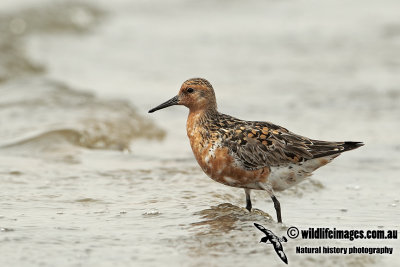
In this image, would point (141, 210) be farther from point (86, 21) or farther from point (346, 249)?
point (86, 21)

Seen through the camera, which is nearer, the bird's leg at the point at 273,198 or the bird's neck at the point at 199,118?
the bird's leg at the point at 273,198

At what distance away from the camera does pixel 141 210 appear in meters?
7.07

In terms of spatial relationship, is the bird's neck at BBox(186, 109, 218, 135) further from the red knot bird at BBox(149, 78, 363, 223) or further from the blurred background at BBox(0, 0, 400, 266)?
the blurred background at BBox(0, 0, 400, 266)

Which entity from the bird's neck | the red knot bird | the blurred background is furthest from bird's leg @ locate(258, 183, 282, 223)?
the bird's neck

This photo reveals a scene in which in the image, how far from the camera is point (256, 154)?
6.78 meters

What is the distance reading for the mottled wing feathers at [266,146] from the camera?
6.76 metres

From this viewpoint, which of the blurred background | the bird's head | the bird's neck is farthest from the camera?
the bird's head

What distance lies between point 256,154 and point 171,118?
5.98m

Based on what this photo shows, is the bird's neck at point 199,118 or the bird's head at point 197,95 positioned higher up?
the bird's head at point 197,95

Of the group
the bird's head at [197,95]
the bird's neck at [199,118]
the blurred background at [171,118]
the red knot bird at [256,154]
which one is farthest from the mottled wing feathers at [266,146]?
the blurred background at [171,118]

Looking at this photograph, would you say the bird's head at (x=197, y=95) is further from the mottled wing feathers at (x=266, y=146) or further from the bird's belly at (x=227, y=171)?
the bird's belly at (x=227, y=171)

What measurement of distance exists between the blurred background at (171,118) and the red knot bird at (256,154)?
1.21 feet

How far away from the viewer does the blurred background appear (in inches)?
242

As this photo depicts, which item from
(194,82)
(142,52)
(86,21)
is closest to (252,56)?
(142,52)
